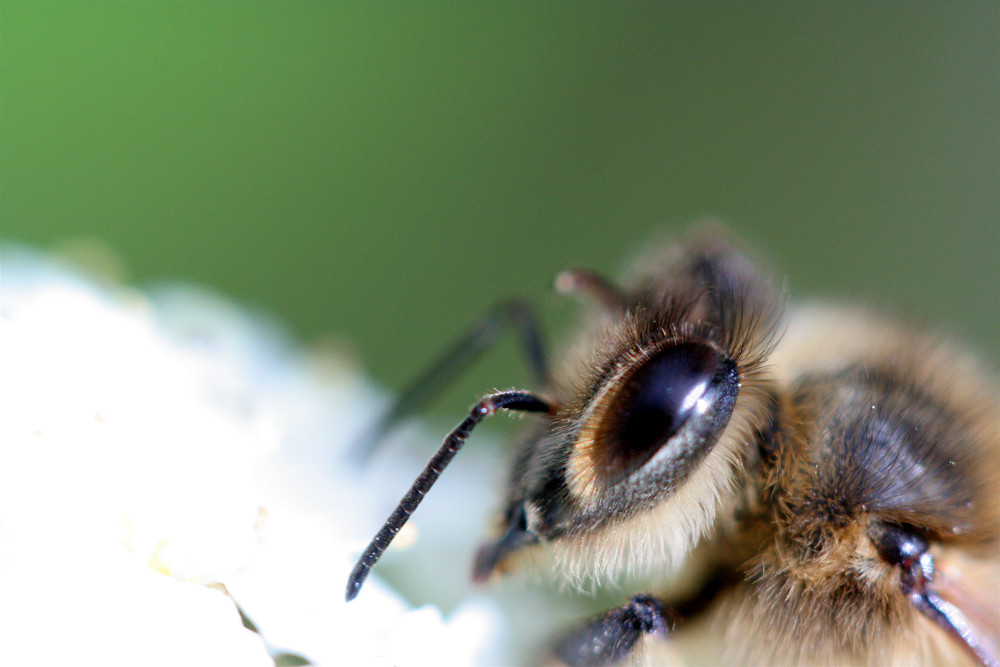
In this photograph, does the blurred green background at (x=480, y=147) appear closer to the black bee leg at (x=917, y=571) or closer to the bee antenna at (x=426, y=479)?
the black bee leg at (x=917, y=571)

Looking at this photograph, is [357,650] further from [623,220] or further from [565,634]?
[623,220]

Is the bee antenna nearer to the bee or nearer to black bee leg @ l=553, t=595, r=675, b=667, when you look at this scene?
the bee

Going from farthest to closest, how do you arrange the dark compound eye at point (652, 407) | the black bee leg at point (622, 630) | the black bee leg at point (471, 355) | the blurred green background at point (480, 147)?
the blurred green background at point (480, 147), the black bee leg at point (471, 355), the black bee leg at point (622, 630), the dark compound eye at point (652, 407)

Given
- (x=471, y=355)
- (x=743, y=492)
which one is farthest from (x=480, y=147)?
(x=743, y=492)

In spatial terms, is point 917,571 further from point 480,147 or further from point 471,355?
point 480,147

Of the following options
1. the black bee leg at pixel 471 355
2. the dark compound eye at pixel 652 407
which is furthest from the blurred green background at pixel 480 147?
the dark compound eye at pixel 652 407

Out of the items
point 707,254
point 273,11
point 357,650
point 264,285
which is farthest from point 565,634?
point 273,11
